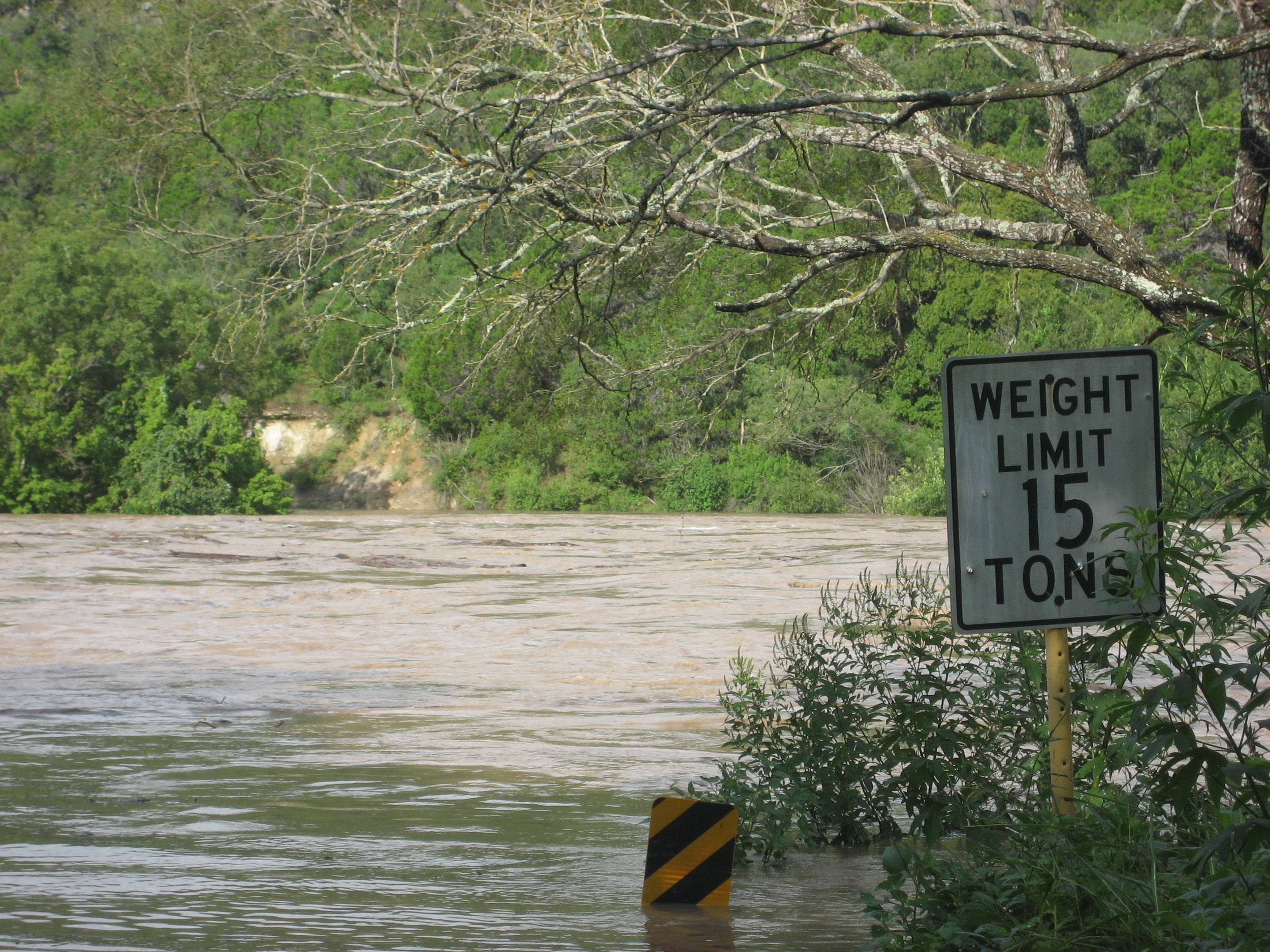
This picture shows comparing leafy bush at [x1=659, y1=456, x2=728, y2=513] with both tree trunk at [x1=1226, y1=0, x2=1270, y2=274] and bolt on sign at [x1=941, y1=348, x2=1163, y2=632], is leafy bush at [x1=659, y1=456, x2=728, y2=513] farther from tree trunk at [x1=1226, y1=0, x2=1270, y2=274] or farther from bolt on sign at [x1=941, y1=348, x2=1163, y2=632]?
bolt on sign at [x1=941, y1=348, x2=1163, y2=632]

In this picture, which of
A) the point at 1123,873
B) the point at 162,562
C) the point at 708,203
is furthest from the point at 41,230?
the point at 1123,873

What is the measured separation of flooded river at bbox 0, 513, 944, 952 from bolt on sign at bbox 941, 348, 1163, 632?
163cm

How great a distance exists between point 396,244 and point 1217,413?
697 centimetres

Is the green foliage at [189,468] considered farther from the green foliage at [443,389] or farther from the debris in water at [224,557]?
the debris in water at [224,557]

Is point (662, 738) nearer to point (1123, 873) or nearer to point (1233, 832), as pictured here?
point (1123, 873)

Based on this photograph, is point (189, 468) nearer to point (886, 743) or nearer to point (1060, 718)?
point (886, 743)

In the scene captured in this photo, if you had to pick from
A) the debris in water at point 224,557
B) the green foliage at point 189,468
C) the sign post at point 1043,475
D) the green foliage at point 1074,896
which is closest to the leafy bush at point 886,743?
the green foliage at point 1074,896

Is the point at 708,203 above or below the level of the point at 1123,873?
above

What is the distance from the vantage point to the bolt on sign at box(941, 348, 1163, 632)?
373cm

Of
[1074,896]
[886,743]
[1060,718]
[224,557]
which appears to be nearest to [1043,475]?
[1060,718]

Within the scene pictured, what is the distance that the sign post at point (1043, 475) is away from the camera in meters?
3.73

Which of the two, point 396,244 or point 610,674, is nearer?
point 396,244

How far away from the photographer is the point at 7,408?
38281mm

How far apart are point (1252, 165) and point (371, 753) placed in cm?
695
